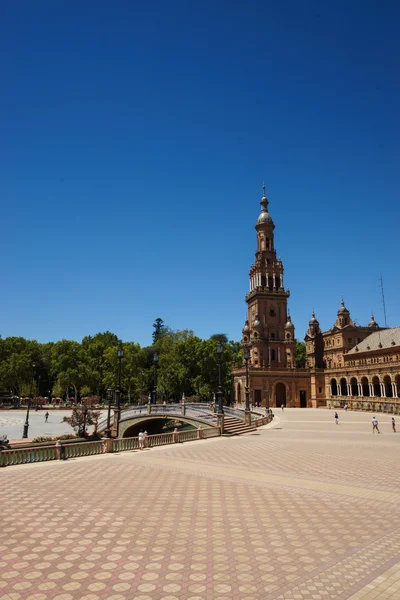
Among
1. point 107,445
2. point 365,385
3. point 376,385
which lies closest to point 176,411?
point 107,445

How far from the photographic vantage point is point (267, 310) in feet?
281

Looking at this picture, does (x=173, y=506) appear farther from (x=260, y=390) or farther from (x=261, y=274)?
(x=261, y=274)

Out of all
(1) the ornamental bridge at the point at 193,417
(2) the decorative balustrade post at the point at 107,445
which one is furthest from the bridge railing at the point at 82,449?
(1) the ornamental bridge at the point at 193,417

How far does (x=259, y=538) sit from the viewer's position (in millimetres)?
9531

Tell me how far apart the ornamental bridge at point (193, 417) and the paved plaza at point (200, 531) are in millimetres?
16081

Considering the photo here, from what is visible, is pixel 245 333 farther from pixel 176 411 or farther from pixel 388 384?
pixel 176 411

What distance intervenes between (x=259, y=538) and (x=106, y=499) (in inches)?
215

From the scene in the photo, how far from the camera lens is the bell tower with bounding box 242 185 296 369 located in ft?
272

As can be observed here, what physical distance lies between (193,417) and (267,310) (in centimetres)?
5132

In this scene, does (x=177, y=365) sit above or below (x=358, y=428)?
above

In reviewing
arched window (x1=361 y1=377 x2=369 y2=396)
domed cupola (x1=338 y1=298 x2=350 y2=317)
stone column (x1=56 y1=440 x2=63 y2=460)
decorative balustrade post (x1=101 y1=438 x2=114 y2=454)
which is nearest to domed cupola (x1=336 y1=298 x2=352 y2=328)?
domed cupola (x1=338 y1=298 x2=350 y2=317)

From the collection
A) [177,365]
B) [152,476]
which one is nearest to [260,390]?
[177,365]

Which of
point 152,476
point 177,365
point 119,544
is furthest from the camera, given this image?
point 177,365

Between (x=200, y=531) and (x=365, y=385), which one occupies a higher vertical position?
(x=365, y=385)
